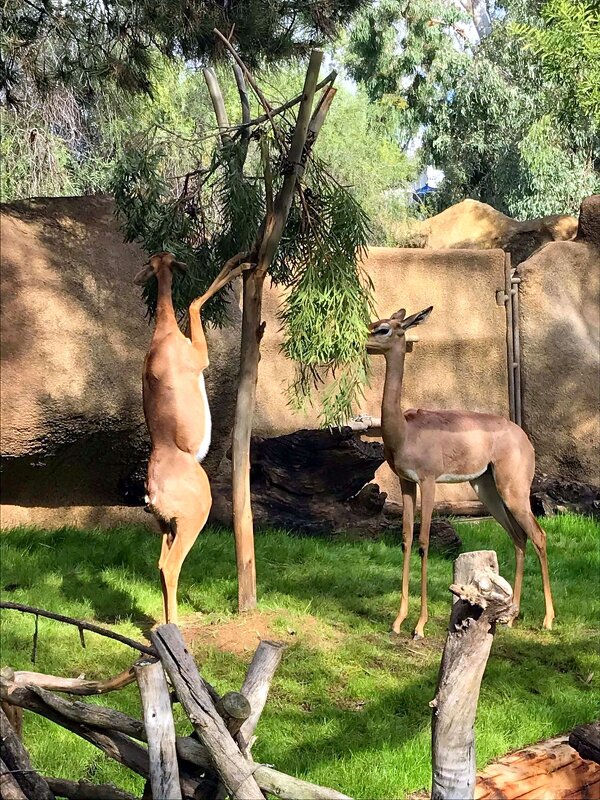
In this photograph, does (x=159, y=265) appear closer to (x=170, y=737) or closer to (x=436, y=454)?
(x=436, y=454)

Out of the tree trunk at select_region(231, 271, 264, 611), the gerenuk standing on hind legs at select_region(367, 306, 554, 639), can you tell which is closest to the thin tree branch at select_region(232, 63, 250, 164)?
the tree trunk at select_region(231, 271, 264, 611)

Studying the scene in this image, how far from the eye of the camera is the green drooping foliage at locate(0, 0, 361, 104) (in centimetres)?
659

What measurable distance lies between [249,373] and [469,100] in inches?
672

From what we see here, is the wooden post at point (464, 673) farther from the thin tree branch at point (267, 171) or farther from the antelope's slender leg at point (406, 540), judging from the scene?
the thin tree branch at point (267, 171)

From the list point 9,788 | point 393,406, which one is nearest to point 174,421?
point 393,406

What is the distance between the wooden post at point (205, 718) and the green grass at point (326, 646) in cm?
122

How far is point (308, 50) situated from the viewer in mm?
6883

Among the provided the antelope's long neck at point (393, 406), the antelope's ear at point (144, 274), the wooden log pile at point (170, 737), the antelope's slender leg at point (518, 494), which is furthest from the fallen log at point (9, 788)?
the antelope's slender leg at point (518, 494)

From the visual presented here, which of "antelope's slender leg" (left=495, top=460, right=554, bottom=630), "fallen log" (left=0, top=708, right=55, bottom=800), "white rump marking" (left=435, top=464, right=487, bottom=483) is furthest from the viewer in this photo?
"antelope's slender leg" (left=495, top=460, right=554, bottom=630)

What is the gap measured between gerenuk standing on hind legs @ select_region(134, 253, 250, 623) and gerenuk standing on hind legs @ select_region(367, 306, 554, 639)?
3.57ft

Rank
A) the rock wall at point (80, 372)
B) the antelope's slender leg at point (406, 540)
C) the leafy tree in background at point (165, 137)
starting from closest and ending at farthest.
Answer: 1. the antelope's slender leg at point (406, 540)
2. the rock wall at point (80, 372)
3. the leafy tree in background at point (165, 137)

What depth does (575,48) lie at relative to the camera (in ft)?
30.1

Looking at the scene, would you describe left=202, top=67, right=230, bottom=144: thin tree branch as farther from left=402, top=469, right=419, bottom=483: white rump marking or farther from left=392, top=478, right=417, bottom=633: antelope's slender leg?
left=392, top=478, right=417, bottom=633: antelope's slender leg

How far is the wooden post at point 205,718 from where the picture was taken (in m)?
2.54
